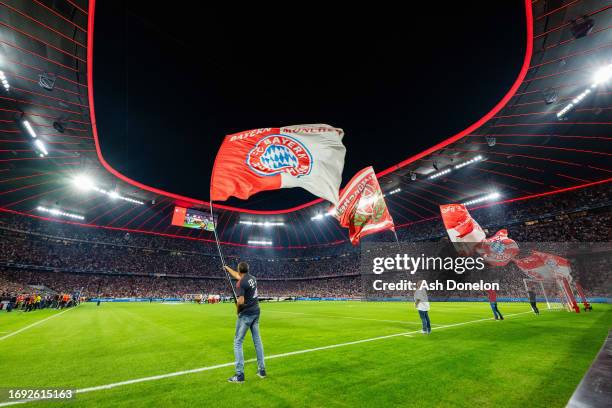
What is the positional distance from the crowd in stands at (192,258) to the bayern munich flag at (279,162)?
110 feet

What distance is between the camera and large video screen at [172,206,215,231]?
138 ft

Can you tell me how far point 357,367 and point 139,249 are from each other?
57.2 metres

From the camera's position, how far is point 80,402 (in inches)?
140

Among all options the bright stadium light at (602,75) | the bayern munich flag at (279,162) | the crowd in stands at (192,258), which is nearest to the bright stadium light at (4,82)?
the bayern munich flag at (279,162)

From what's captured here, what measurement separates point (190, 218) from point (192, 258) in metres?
18.0

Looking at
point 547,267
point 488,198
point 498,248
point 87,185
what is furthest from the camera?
point 488,198

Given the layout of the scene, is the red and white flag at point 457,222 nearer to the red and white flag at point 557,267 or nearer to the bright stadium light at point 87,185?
the red and white flag at point 557,267

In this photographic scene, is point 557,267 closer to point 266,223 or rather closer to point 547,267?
point 547,267

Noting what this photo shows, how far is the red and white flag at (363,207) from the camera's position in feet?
41.5

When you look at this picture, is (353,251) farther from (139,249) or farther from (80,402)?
(80,402)

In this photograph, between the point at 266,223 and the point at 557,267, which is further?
the point at 266,223

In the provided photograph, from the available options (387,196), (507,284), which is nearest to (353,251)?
(387,196)

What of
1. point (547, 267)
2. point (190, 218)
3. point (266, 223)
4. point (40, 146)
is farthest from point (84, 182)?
point (547, 267)

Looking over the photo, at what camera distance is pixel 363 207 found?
13.1 meters
